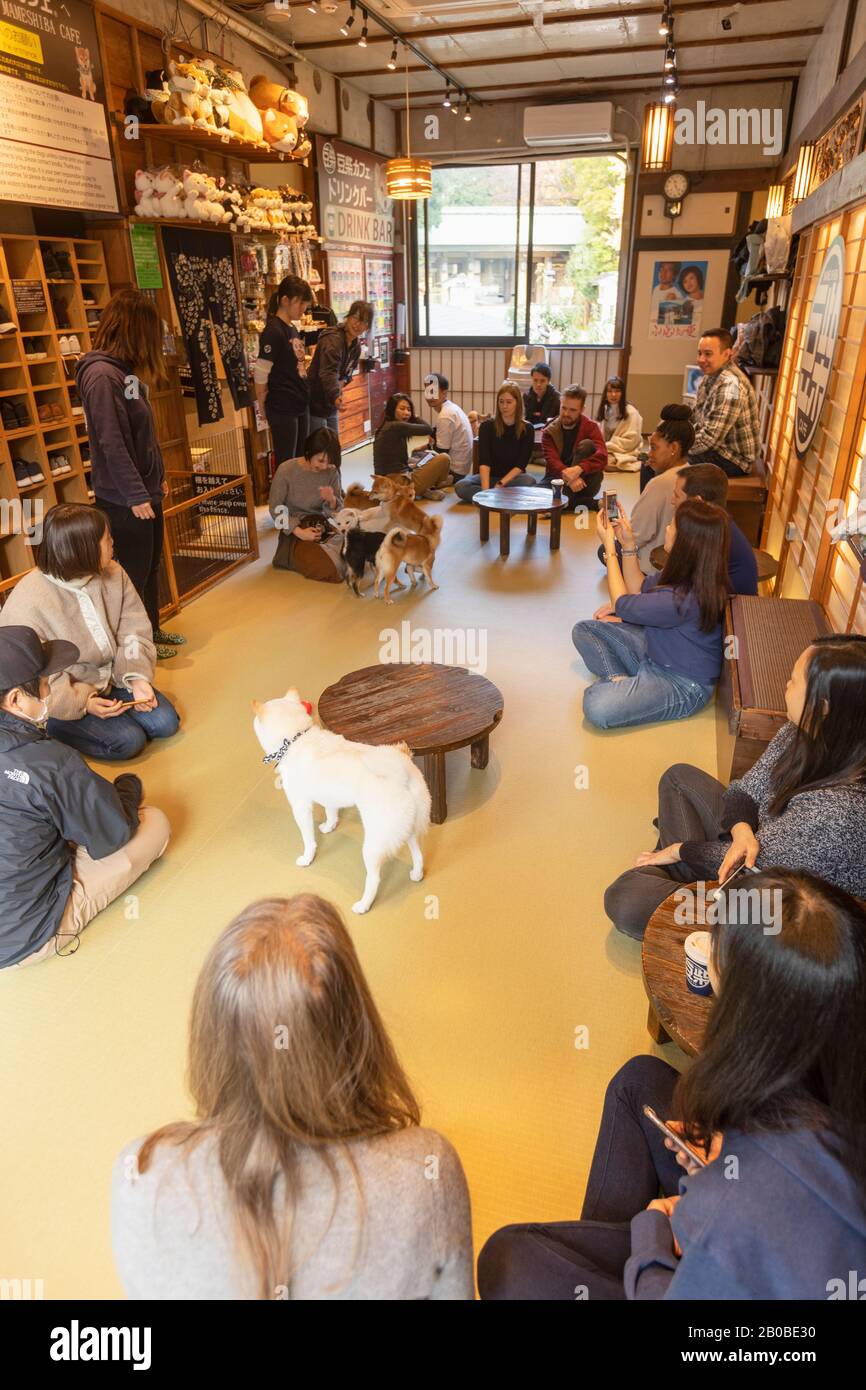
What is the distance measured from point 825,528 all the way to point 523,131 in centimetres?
784

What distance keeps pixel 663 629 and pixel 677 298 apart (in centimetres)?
770

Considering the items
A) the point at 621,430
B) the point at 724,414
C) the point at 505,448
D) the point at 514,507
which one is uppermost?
the point at 724,414

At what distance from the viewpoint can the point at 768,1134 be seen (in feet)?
3.50

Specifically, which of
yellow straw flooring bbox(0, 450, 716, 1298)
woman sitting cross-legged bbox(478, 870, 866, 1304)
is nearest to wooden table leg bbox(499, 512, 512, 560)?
yellow straw flooring bbox(0, 450, 716, 1298)

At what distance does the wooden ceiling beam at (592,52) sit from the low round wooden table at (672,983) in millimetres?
8086

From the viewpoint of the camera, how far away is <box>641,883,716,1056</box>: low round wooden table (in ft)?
5.63

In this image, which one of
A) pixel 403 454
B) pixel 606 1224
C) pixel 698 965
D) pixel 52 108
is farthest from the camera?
pixel 403 454

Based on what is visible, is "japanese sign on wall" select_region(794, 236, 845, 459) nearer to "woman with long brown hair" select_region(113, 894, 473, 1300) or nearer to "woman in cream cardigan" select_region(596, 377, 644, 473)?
"woman in cream cardigan" select_region(596, 377, 644, 473)

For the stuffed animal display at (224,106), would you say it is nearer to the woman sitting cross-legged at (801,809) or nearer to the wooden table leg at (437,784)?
the wooden table leg at (437,784)

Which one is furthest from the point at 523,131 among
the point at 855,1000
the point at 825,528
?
the point at 855,1000

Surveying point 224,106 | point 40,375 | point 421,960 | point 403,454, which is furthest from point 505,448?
point 421,960

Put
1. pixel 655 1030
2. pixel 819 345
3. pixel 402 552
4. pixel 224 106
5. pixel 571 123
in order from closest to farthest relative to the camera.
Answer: pixel 655 1030 → pixel 819 345 → pixel 402 552 → pixel 224 106 → pixel 571 123

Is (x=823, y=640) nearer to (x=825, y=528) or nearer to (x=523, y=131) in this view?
(x=825, y=528)

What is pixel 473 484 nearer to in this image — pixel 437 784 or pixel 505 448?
pixel 505 448
